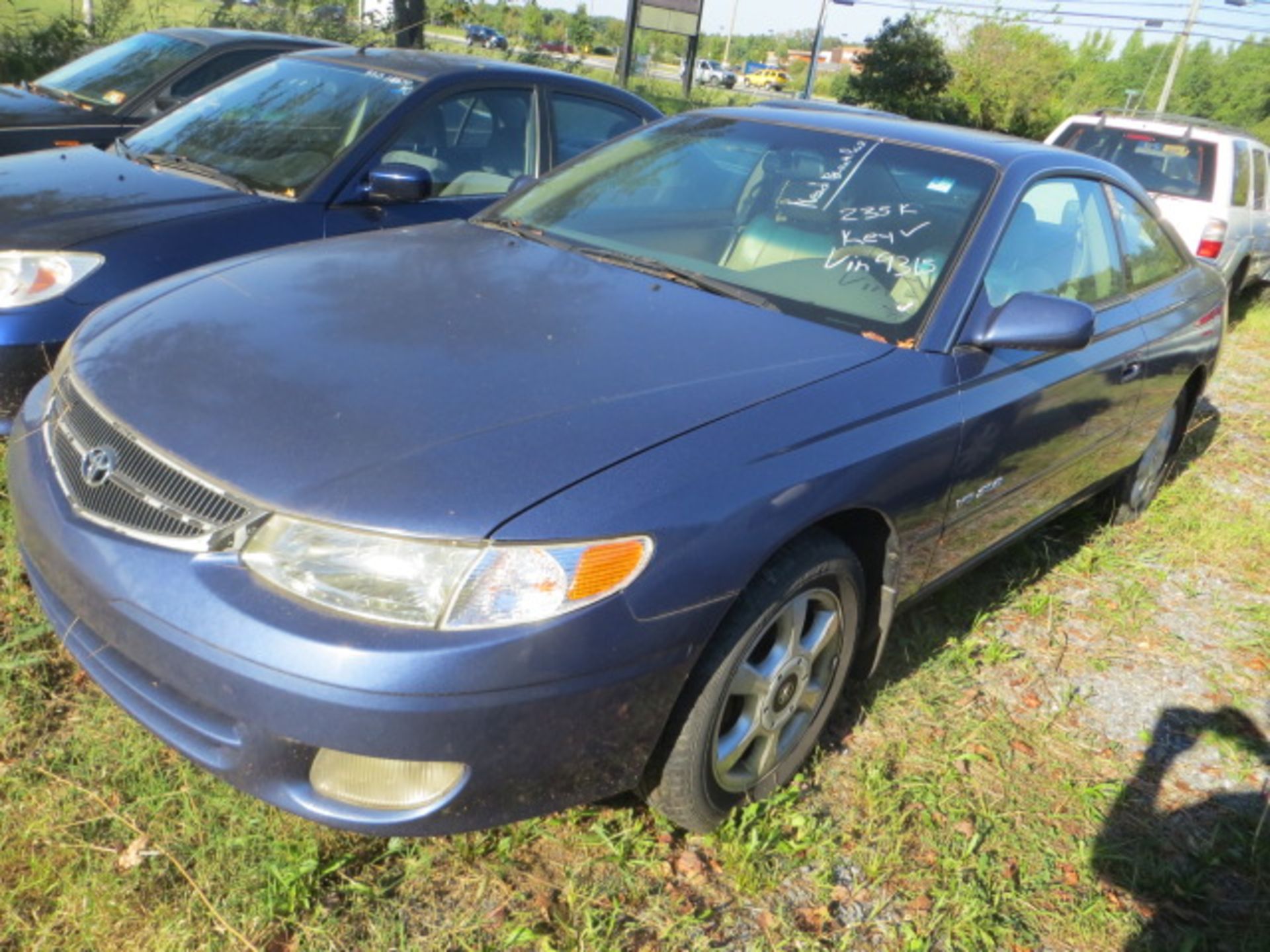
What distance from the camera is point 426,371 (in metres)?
2.22

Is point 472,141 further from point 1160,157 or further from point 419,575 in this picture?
point 1160,157

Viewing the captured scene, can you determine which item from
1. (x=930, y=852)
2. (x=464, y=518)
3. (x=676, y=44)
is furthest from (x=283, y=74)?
(x=676, y=44)

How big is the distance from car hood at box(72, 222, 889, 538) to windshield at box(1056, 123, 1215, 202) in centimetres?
742

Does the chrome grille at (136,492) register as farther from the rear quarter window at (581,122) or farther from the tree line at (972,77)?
the tree line at (972,77)

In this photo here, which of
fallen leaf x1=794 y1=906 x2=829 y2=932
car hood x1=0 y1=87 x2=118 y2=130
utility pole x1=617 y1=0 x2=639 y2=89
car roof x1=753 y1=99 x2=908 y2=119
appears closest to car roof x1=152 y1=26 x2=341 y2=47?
car hood x1=0 y1=87 x2=118 y2=130

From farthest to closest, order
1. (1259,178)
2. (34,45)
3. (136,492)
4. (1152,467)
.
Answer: (34,45)
(1259,178)
(1152,467)
(136,492)

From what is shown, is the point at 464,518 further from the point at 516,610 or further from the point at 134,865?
the point at 134,865

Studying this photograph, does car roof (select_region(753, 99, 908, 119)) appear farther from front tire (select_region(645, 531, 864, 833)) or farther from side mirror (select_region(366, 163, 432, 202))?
front tire (select_region(645, 531, 864, 833))

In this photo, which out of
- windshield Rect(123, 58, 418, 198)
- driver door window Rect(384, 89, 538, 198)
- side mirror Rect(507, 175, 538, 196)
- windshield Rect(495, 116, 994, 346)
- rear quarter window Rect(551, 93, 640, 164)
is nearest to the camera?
windshield Rect(495, 116, 994, 346)

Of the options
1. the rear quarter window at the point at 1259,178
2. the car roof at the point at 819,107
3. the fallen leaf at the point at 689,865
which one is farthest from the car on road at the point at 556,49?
the fallen leaf at the point at 689,865

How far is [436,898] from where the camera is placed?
2127 mm

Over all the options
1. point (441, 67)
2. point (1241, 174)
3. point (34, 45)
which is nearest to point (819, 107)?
point (441, 67)

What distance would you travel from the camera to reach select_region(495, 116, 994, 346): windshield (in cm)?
281

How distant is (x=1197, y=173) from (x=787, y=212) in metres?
7.11
